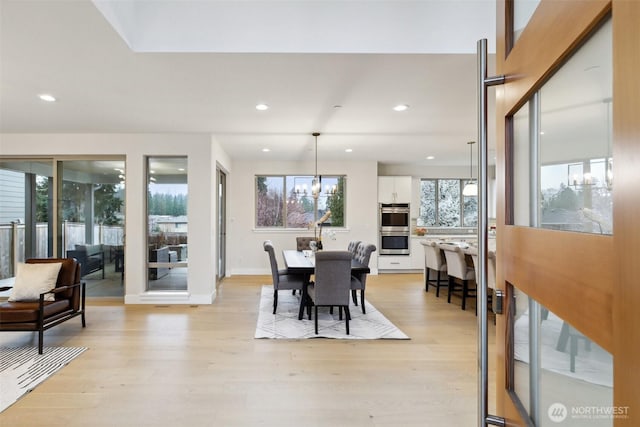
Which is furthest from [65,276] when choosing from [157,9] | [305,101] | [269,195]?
[269,195]

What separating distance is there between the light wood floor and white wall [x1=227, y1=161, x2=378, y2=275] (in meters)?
3.09

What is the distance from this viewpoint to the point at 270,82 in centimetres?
312

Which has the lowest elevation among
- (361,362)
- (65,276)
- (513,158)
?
(361,362)

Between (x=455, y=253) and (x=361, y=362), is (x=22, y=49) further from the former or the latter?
(x=455, y=253)

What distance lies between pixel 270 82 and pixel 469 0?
1724mm

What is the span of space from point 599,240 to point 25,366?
4.05 metres

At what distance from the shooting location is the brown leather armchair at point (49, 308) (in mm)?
3244

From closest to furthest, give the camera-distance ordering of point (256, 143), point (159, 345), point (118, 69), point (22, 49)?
point (22, 49)
point (118, 69)
point (159, 345)
point (256, 143)

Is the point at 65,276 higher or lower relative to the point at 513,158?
lower

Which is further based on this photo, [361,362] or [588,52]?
[361,362]

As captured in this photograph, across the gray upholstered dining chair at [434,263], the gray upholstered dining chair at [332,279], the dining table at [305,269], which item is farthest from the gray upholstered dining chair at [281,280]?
the gray upholstered dining chair at [434,263]

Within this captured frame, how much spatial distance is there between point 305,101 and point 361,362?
104 inches

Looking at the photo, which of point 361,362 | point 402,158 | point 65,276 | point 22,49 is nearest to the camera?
point 22,49

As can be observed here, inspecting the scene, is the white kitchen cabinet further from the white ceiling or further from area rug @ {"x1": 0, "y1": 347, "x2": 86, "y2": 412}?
area rug @ {"x1": 0, "y1": 347, "x2": 86, "y2": 412}
